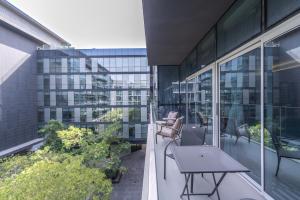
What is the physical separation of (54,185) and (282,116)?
4427 millimetres

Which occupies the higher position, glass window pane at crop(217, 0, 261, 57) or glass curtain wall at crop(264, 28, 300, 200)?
glass window pane at crop(217, 0, 261, 57)

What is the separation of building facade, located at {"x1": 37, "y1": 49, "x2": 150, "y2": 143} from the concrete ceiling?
15269mm

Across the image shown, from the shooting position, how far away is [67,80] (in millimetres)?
21297

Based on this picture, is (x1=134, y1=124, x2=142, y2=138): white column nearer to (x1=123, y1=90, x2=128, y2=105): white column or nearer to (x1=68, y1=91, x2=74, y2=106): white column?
(x1=123, y1=90, x2=128, y2=105): white column

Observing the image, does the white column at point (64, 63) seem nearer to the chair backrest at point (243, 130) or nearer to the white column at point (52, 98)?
the white column at point (52, 98)

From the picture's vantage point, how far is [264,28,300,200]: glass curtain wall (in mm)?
2113

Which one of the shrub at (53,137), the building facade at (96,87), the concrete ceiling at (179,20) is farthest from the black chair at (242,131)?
the building facade at (96,87)

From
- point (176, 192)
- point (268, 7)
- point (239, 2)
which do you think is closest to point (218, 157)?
point (176, 192)

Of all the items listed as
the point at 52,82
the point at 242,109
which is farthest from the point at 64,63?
the point at 242,109

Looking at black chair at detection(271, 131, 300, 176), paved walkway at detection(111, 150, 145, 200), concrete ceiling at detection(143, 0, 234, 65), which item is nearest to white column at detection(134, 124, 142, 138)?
paved walkway at detection(111, 150, 145, 200)

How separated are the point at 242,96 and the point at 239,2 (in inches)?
57.3

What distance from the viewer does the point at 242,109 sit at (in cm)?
326

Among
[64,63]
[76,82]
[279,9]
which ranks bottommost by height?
[279,9]

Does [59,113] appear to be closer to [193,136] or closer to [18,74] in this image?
[18,74]
